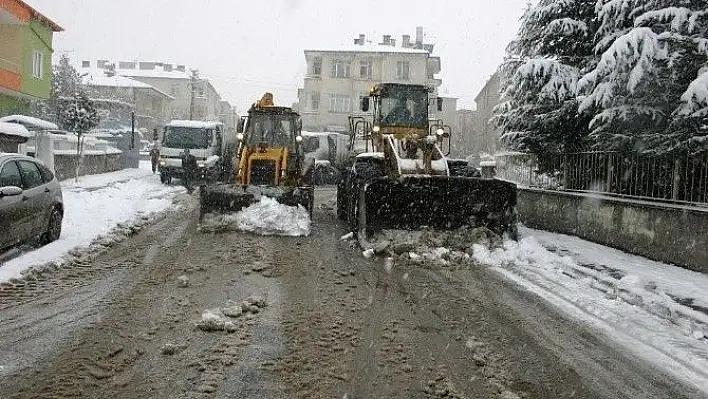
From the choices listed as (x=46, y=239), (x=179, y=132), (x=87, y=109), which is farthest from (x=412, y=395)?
(x=87, y=109)

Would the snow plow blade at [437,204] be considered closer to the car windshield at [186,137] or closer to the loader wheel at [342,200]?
the loader wheel at [342,200]

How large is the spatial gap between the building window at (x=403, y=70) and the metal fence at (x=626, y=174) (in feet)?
125

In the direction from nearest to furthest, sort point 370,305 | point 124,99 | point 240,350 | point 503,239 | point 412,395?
point 412,395 < point 240,350 < point 370,305 < point 503,239 < point 124,99

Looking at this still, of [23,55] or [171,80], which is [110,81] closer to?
[171,80]

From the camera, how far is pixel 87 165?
25469mm

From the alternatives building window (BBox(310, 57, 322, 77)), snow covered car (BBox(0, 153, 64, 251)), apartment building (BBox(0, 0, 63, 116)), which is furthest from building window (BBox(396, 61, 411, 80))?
snow covered car (BBox(0, 153, 64, 251))

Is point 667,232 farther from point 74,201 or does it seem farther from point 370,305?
point 74,201

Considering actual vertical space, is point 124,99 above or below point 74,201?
above

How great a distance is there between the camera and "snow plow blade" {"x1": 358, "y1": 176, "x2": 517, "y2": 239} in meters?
9.44

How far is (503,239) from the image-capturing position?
955 centimetres

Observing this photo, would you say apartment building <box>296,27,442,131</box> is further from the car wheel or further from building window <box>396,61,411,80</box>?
the car wheel

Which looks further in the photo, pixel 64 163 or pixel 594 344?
pixel 64 163

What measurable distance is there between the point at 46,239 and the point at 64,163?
1440 centimetres

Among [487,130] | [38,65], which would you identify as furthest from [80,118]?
[487,130]
